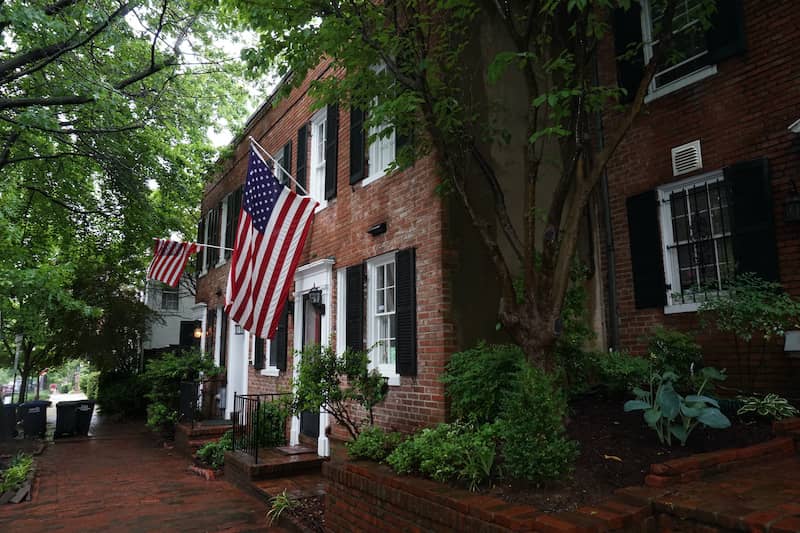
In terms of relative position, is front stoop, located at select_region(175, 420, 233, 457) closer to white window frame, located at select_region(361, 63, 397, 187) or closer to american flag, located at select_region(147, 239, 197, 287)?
american flag, located at select_region(147, 239, 197, 287)

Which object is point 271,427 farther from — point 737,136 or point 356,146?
point 737,136

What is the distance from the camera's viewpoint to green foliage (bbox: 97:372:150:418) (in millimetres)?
18438

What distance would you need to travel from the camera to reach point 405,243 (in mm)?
6695

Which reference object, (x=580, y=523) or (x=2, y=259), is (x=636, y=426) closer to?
(x=580, y=523)

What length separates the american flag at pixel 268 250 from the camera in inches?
275

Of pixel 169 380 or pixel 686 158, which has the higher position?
pixel 686 158

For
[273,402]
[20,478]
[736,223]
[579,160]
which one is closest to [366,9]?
[579,160]

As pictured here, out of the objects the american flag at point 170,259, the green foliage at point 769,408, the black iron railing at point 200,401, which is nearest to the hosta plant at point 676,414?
the green foliage at point 769,408

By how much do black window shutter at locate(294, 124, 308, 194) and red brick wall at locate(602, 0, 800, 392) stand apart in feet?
17.9

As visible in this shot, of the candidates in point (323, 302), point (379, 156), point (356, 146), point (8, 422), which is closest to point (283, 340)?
point (323, 302)

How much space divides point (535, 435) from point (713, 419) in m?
1.54

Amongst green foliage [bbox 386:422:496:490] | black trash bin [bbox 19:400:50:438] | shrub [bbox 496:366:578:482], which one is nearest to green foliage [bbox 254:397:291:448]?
green foliage [bbox 386:422:496:490]

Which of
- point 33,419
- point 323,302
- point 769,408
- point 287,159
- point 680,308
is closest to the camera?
point 769,408

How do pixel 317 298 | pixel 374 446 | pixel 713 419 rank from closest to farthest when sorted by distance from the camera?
pixel 713 419 < pixel 374 446 < pixel 317 298
